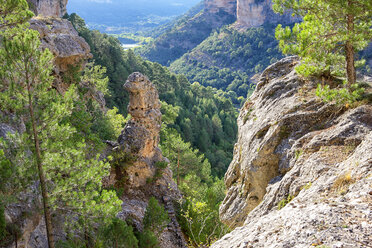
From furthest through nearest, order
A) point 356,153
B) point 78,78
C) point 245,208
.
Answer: point 78,78, point 245,208, point 356,153

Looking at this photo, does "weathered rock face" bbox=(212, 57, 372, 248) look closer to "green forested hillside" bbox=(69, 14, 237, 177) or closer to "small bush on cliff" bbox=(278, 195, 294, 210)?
"small bush on cliff" bbox=(278, 195, 294, 210)

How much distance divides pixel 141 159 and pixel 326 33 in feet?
55.6

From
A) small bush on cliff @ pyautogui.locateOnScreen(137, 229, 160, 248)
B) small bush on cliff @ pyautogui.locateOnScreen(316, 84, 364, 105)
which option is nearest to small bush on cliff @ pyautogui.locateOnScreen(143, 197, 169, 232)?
small bush on cliff @ pyautogui.locateOnScreen(137, 229, 160, 248)

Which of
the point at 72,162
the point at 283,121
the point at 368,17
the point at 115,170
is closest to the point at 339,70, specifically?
the point at 368,17

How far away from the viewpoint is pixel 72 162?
35.7ft

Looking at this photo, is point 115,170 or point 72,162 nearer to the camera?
point 72,162

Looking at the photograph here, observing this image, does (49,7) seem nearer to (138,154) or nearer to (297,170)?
(138,154)

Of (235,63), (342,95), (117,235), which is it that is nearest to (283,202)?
(342,95)

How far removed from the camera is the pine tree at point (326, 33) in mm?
9945

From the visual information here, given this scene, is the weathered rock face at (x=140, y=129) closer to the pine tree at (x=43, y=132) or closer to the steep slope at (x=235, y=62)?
the pine tree at (x=43, y=132)

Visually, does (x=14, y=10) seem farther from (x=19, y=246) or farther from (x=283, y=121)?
(x=283, y=121)

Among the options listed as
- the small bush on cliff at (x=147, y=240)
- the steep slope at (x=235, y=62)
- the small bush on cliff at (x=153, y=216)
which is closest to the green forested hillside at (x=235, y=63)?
the steep slope at (x=235, y=62)

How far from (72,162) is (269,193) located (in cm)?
714

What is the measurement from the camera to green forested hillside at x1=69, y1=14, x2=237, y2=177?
5809 cm
